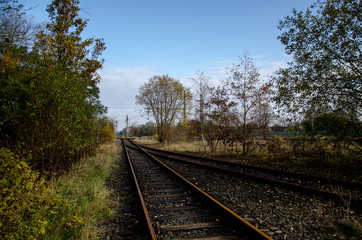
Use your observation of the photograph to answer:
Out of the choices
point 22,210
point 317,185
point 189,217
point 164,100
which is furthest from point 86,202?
point 164,100

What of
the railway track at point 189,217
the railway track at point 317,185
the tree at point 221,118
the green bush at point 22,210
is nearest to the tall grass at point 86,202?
the green bush at point 22,210

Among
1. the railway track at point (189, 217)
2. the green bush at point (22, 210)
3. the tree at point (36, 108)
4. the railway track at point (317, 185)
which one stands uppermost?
the tree at point (36, 108)

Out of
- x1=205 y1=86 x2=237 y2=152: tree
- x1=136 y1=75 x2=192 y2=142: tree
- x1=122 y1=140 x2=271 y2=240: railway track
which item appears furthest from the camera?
x1=136 y1=75 x2=192 y2=142: tree

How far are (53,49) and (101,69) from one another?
3.10 m

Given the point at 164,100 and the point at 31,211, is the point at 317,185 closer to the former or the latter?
the point at 31,211

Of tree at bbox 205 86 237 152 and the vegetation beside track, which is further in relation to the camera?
tree at bbox 205 86 237 152

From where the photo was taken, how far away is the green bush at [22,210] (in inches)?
115

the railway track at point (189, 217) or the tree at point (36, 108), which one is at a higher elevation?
the tree at point (36, 108)

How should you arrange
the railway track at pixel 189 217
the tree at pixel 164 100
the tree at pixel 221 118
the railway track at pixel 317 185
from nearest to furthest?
1. the railway track at pixel 189 217
2. the railway track at pixel 317 185
3. the tree at pixel 221 118
4. the tree at pixel 164 100

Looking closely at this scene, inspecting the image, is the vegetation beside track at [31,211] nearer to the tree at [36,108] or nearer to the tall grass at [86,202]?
the tall grass at [86,202]

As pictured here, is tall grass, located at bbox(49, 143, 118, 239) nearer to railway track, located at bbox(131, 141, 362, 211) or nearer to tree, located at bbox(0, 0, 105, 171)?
tree, located at bbox(0, 0, 105, 171)

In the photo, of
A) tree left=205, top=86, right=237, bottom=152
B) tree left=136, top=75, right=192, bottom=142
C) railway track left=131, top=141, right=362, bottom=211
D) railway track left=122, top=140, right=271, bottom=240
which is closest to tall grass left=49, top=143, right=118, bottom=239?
railway track left=122, top=140, right=271, bottom=240

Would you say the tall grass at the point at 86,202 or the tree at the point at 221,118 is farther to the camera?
the tree at the point at 221,118

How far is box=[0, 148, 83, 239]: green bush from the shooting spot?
2928 mm
